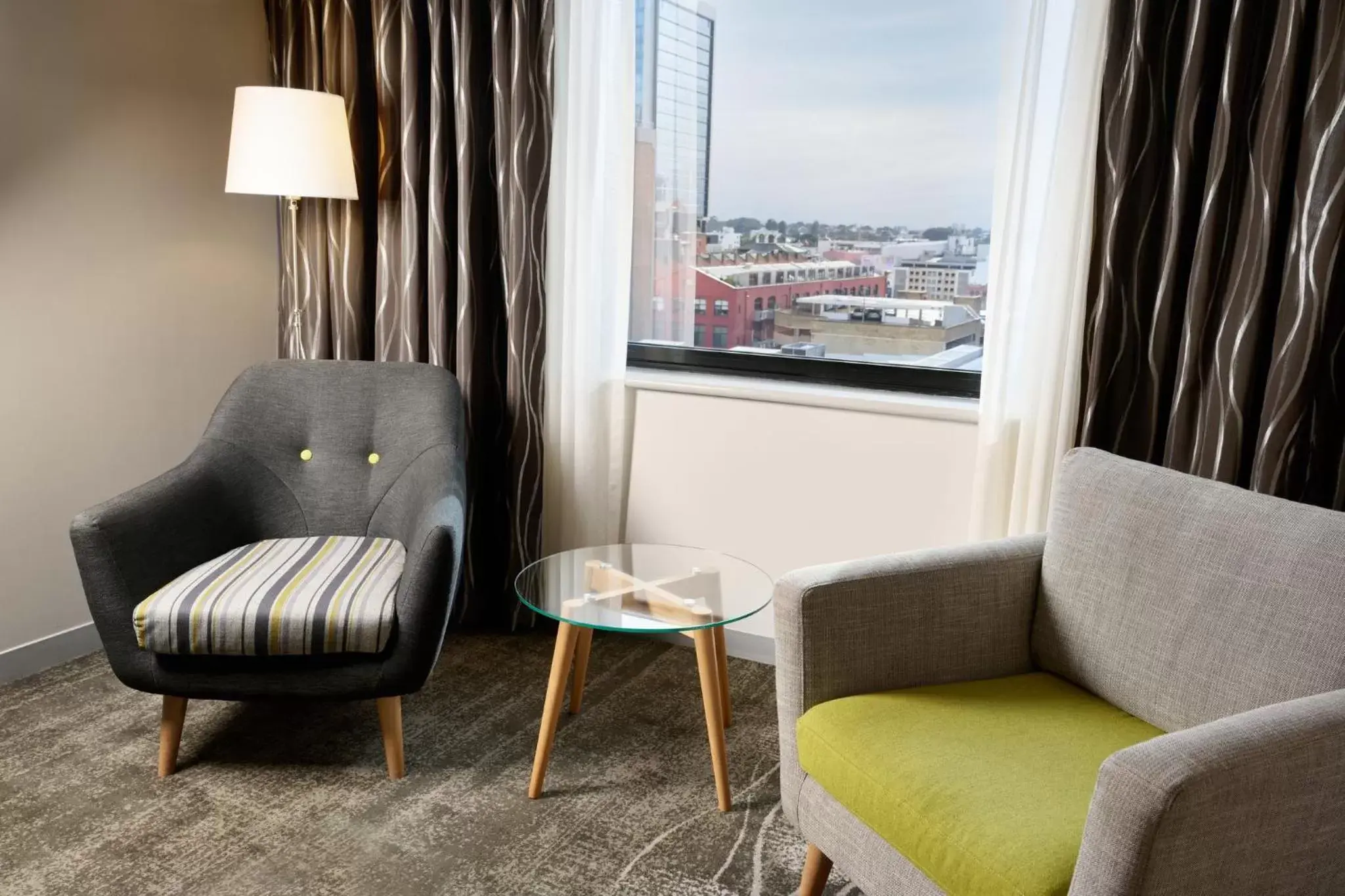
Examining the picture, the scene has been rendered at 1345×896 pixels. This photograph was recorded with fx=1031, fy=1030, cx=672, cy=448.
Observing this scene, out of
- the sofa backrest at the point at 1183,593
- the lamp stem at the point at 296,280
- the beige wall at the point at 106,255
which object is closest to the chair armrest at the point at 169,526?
the beige wall at the point at 106,255

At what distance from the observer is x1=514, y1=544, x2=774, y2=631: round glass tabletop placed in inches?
85.0

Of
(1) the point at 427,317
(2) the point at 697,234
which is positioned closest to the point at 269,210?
(1) the point at 427,317

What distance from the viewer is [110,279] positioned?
9.55 ft

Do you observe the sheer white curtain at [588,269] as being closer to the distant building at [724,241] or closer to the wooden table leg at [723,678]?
the distant building at [724,241]

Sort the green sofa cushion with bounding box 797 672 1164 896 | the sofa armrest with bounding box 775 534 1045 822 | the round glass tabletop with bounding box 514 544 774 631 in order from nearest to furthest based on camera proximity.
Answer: the green sofa cushion with bounding box 797 672 1164 896, the sofa armrest with bounding box 775 534 1045 822, the round glass tabletop with bounding box 514 544 774 631

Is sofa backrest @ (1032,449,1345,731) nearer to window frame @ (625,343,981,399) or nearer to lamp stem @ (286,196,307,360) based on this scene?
window frame @ (625,343,981,399)

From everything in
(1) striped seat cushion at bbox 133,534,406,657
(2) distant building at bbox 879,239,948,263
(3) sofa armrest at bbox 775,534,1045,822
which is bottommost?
(1) striped seat cushion at bbox 133,534,406,657

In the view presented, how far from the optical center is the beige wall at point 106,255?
2.70 metres

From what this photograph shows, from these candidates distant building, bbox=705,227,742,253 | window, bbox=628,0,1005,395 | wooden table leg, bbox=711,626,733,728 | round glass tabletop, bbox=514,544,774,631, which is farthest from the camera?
distant building, bbox=705,227,742,253

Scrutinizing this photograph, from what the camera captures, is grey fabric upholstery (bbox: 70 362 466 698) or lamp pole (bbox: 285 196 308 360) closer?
grey fabric upholstery (bbox: 70 362 466 698)

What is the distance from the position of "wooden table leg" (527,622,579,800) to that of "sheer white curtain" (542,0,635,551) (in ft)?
3.10

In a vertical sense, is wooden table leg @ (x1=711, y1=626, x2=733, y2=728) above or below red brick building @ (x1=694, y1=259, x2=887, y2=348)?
below

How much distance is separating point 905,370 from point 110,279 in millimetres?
2261

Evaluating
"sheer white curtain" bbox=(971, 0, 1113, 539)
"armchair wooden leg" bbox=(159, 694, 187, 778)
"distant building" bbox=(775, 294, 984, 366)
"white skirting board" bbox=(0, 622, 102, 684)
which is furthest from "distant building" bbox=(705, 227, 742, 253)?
"white skirting board" bbox=(0, 622, 102, 684)
